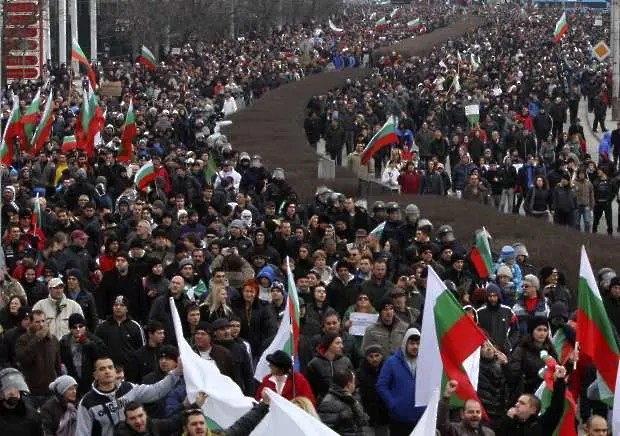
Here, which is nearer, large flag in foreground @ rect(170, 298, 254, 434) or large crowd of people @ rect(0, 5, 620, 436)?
large flag in foreground @ rect(170, 298, 254, 434)

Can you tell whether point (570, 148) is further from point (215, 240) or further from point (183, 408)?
point (183, 408)

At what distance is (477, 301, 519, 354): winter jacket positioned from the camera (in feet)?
44.8

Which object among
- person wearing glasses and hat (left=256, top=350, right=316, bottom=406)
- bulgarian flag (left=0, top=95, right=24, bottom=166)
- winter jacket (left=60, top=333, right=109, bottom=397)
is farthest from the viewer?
bulgarian flag (left=0, top=95, right=24, bottom=166)

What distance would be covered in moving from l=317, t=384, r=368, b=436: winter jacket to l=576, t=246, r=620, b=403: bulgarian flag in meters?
1.49

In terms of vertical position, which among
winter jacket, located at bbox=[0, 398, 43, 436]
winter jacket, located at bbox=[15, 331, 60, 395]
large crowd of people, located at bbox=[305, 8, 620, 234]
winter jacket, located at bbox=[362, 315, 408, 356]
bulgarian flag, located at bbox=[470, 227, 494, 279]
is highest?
winter jacket, located at bbox=[0, 398, 43, 436]

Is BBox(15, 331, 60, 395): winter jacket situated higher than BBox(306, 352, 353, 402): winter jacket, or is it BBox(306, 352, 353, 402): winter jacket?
BBox(306, 352, 353, 402): winter jacket

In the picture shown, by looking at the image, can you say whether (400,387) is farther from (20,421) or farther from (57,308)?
(57,308)

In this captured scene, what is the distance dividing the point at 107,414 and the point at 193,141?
22525 millimetres

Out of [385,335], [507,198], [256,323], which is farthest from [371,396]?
[507,198]

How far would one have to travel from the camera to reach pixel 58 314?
14.0 m

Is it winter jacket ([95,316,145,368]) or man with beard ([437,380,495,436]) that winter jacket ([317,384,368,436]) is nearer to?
man with beard ([437,380,495,436])

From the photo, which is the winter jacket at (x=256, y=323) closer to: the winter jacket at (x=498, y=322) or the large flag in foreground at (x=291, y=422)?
the winter jacket at (x=498, y=322)

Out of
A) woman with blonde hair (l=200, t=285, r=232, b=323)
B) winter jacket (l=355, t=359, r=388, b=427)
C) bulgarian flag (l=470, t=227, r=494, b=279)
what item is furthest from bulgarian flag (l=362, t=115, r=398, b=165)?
winter jacket (l=355, t=359, r=388, b=427)

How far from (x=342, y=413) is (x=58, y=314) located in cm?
390
